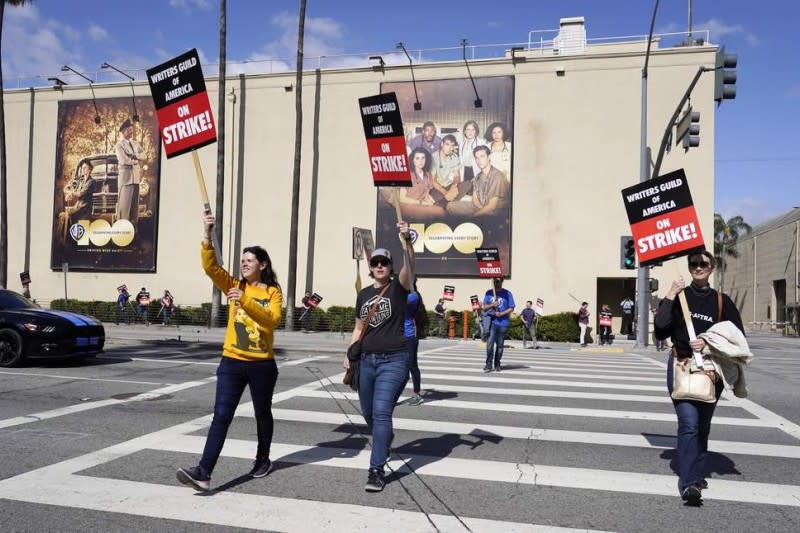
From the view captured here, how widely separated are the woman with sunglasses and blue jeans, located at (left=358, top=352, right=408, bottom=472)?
2.04 metres

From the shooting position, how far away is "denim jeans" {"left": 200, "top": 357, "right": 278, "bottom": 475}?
16.0 ft

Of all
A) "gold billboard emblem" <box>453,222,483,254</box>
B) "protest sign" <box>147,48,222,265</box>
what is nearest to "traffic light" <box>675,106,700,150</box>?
"gold billboard emblem" <box>453,222,483,254</box>

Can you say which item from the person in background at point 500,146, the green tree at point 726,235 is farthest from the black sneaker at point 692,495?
the green tree at point 726,235

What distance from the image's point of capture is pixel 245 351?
505 centimetres

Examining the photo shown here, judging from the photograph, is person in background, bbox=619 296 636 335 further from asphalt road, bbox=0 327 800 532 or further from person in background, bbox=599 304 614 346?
asphalt road, bbox=0 327 800 532

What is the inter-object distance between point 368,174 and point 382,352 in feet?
81.1

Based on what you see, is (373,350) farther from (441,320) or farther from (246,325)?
(441,320)

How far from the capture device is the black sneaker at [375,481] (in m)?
4.95

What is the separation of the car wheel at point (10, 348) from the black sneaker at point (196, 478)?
334 inches

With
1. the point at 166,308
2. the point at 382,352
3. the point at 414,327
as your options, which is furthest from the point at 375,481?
the point at 166,308

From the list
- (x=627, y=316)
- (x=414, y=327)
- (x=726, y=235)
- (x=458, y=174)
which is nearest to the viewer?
(x=414, y=327)

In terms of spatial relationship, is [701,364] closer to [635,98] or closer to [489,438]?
[489,438]

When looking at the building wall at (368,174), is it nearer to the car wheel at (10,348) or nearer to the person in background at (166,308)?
the person in background at (166,308)

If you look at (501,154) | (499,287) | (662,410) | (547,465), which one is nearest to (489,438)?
(547,465)
